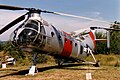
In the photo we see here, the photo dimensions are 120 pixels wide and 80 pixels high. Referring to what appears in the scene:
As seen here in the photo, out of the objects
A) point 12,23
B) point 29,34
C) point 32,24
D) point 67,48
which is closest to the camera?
point 29,34

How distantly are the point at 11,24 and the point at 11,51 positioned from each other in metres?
17.5

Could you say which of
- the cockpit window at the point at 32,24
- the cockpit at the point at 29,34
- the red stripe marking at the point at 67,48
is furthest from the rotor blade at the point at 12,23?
the red stripe marking at the point at 67,48

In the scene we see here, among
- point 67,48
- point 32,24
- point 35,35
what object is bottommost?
point 67,48

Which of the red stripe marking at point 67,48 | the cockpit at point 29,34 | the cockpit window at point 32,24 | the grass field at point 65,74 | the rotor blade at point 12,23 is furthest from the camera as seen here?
the red stripe marking at point 67,48

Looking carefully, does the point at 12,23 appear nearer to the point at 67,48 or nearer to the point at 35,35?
the point at 35,35

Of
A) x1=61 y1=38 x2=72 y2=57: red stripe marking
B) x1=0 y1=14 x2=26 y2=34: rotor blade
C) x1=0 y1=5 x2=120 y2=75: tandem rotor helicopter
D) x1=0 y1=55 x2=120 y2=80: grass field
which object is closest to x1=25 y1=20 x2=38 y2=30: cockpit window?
x1=0 y1=5 x2=120 y2=75: tandem rotor helicopter

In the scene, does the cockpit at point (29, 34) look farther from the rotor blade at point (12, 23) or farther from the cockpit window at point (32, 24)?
the rotor blade at point (12, 23)

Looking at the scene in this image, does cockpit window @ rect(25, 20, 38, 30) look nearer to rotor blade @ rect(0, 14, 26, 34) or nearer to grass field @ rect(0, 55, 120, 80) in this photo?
rotor blade @ rect(0, 14, 26, 34)

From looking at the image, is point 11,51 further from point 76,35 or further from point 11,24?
point 11,24

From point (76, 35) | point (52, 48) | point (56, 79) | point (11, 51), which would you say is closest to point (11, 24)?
point (52, 48)

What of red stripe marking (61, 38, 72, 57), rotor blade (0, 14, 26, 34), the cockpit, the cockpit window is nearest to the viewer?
the cockpit

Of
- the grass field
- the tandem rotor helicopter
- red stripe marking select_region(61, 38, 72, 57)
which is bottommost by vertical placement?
the grass field

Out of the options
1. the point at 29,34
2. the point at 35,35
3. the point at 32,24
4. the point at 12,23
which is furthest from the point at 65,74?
the point at 12,23

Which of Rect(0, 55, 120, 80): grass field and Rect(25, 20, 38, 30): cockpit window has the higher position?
Rect(25, 20, 38, 30): cockpit window
